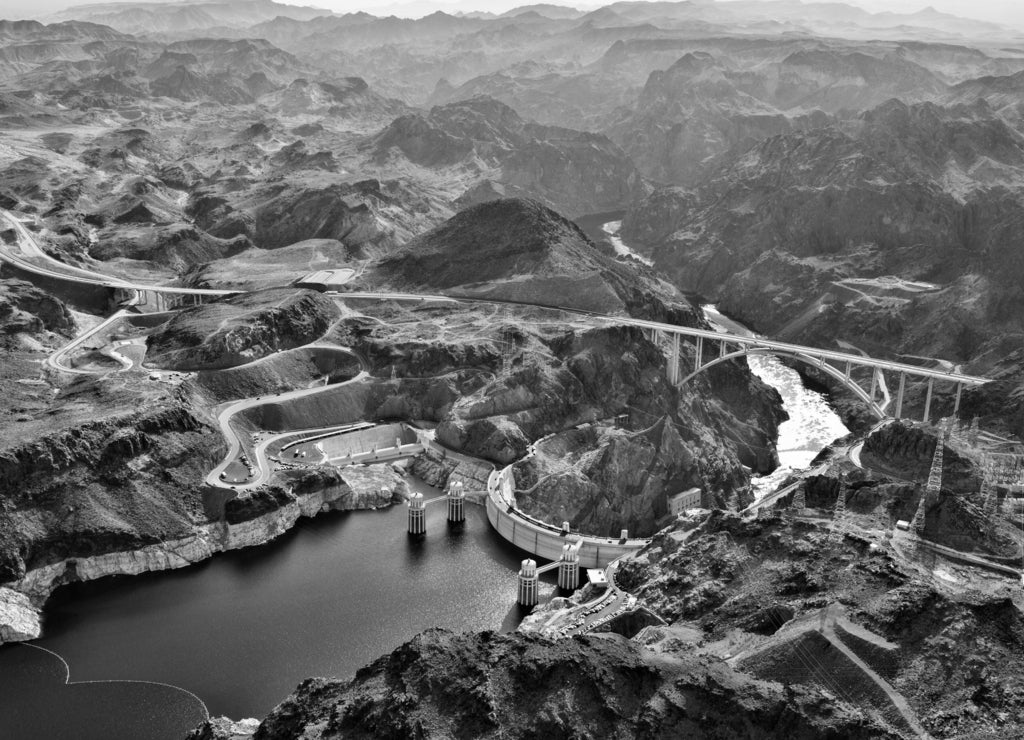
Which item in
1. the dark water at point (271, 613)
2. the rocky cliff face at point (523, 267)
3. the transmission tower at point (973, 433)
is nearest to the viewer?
the dark water at point (271, 613)

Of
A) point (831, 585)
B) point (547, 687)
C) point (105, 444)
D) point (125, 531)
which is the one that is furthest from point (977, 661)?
point (105, 444)

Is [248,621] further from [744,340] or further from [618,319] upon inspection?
[744,340]

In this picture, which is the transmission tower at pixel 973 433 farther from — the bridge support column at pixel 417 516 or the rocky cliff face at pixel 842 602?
the bridge support column at pixel 417 516

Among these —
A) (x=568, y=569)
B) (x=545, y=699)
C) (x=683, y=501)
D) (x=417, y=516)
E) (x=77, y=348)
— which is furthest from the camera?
(x=77, y=348)

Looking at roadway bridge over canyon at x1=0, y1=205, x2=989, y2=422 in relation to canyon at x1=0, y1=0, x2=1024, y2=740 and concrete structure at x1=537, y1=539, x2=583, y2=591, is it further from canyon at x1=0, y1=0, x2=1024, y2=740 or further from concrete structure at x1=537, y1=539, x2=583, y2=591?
concrete structure at x1=537, y1=539, x2=583, y2=591

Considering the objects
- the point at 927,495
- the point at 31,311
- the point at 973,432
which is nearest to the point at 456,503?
the point at 927,495

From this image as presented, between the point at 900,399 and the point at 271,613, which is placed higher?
the point at 900,399

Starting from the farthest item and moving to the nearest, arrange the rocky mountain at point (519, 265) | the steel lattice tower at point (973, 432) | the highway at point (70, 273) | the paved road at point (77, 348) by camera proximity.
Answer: the highway at point (70, 273) < the rocky mountain at point (519, 265) < the paved road at point (77, 348) < the steel lattice tower at point (973, 432)

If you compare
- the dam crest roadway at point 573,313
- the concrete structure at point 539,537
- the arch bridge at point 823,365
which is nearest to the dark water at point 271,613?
the concrete structure at point 539,537
